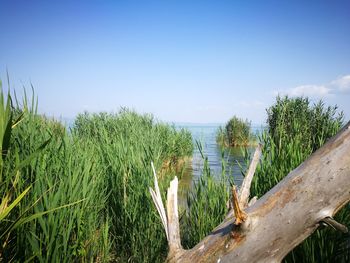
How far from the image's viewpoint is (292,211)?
5.07 ft

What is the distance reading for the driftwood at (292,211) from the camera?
152 centimetres

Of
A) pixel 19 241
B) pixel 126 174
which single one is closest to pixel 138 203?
pixel 126 174

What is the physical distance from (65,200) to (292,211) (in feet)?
6.35

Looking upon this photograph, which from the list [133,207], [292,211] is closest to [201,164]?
[133,207]

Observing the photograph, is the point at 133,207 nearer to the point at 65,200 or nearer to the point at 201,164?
the point at 65,200

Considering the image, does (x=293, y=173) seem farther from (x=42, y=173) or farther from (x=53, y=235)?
(x=42, y=173)

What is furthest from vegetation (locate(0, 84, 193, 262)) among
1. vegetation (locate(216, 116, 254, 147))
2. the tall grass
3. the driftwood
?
vegetation (locate(216, 116, 254, 147))

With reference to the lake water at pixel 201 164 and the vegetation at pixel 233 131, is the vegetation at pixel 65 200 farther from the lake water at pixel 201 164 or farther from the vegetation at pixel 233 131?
the vegetation at pixel 233 131

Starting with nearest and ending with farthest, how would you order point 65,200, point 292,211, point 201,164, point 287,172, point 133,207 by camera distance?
point 292,211
point 65,200
point 287,172
point 133,207
point 201,164

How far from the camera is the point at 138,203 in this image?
11.6ft

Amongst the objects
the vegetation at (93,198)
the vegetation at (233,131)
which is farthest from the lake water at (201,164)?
the vegetation at (233,131)

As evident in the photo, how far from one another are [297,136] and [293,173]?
1541 mm

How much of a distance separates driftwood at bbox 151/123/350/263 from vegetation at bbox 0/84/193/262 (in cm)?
107

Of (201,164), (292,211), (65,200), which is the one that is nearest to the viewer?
(292,211)
